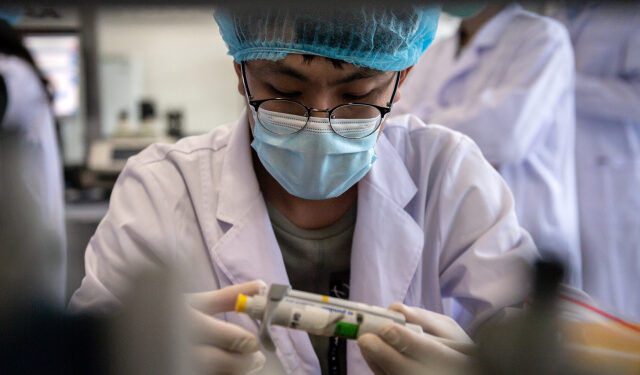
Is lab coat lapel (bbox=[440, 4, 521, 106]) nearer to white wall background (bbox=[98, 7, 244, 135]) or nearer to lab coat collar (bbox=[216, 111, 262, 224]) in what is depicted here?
lab coat collar (bbox=[216, 111, 262, 224])

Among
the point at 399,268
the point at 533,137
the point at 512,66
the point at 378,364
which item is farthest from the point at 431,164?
the point at 512,66

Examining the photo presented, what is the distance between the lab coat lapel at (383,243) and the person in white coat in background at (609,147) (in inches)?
54.1

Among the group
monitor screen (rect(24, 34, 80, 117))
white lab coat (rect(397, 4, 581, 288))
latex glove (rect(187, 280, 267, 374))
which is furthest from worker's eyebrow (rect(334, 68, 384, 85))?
monitor screen (rect(24, 34, 80, 117))

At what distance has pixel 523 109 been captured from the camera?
186 cm

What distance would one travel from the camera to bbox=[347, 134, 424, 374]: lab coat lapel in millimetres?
1148

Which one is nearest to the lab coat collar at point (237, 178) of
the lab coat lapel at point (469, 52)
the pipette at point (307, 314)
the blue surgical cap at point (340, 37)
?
the blue surgical cap at point (340, 37)

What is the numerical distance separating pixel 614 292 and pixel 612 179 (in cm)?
48

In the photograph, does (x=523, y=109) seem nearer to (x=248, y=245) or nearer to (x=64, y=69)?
(x=248, y=245)

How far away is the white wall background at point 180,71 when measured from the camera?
3863 millimetres

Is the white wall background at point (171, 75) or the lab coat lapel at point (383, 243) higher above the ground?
the lab coat lapel at point (383, 243)

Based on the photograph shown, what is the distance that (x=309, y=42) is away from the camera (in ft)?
3.18

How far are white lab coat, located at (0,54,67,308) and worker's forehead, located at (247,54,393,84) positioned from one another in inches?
18.1

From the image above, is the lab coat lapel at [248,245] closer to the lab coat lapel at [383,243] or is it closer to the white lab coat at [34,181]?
the lab coat lapel at [383,243]

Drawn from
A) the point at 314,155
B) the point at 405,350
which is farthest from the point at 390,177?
the point at 405,350
